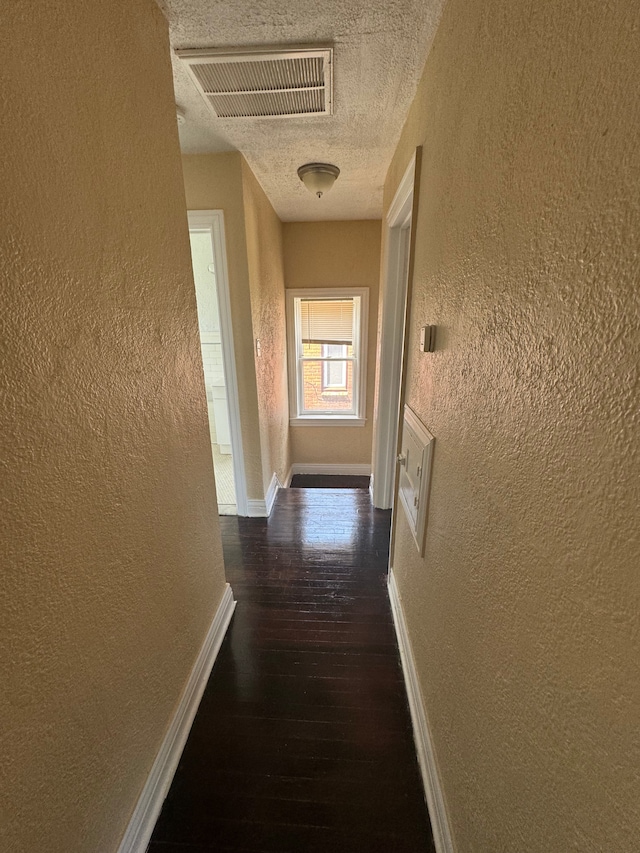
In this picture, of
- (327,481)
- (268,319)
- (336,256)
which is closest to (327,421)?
(327,481)

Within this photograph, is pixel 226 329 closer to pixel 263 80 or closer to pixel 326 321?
pixel 263 80

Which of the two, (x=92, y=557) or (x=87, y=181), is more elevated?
(x=87, y=181)

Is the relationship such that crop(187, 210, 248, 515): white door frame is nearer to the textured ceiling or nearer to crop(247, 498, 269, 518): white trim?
crop(247, 498, 269, 518): white trim

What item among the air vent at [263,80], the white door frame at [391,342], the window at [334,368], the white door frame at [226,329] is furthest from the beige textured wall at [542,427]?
the window at [334,368]

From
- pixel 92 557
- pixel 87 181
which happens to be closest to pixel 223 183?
pixel 87 181

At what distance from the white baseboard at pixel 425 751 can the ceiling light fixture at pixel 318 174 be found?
248cm

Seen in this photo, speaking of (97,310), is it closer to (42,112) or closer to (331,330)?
(42,112)

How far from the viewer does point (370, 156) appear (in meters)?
1.98

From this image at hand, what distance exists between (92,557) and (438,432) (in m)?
0.99

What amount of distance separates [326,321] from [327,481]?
1.84 m

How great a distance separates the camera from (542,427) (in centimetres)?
53

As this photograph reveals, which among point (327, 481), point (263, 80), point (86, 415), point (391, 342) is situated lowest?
point (327, 481)

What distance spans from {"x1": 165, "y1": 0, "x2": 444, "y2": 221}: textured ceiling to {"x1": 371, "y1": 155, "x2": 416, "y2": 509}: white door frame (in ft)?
1.15

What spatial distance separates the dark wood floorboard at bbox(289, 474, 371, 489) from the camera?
12.9ft
